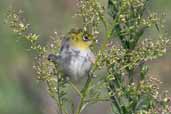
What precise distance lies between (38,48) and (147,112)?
34 cm

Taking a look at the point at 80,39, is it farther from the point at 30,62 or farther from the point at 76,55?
the point at 30,62

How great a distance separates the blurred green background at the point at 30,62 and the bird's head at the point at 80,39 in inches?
53.3

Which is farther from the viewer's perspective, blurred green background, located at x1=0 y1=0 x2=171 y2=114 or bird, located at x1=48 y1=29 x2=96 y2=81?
blurred green background, located at x1=0 y1=0 x2=171 y2=114

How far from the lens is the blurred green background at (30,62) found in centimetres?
463

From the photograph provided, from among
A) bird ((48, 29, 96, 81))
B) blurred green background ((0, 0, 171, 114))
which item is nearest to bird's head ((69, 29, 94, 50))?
bird ((48, 29, 96, 81))

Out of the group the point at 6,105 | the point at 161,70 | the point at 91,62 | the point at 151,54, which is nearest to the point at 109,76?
the point at 151,54

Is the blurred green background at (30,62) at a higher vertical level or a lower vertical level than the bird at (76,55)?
lower

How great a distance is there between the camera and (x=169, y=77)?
582 cm

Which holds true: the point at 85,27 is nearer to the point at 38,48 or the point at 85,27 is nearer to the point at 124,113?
the point at 38,48

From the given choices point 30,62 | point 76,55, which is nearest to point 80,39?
point 76,55

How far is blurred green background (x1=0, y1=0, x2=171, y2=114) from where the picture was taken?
4.63 m

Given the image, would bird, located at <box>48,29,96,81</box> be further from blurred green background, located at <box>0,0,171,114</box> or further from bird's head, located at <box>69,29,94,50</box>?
blurred green background, located at <box>0,0,171,114</box>

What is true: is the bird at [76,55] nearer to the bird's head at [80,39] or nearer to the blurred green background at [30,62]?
the bird's head at [80,39]

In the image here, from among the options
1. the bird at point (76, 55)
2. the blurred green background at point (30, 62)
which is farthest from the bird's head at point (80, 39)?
the blurred green background at point (30, 62)
